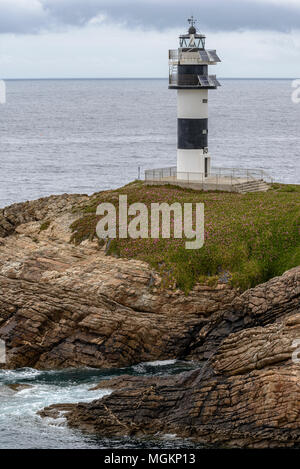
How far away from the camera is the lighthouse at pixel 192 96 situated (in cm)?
5775

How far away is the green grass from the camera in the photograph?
143 feet

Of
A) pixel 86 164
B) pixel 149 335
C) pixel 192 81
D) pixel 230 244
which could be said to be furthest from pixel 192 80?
pixel 86 164

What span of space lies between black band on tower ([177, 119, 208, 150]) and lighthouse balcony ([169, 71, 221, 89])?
2703 mm

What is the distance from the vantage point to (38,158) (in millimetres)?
119062

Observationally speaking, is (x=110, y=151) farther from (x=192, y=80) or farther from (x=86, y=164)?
(x=192, y=80)

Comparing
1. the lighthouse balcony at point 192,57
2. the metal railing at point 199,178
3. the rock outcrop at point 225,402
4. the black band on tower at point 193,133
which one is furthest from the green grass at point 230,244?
the lighthouse balcony at point 192,57

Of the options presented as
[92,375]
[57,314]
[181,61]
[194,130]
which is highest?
[181,61]

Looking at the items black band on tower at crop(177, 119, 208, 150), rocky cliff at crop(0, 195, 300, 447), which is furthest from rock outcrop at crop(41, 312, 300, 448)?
black band on tower at crop(177, 119, 208, 150)

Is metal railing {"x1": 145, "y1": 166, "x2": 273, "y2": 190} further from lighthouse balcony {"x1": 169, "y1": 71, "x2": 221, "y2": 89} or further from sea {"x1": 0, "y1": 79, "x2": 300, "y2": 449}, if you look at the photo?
sea {"x1": 0, "y1": 79, "x2": 300, "y2": 449}

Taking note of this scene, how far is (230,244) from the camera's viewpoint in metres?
45.5

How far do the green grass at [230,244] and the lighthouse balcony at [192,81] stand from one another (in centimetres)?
1017

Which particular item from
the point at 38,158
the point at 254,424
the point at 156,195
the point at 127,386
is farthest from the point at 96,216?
the point at 38,158

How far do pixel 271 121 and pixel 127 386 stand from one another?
163991 millimetres

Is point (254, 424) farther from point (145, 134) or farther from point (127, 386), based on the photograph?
point (145, 134)
